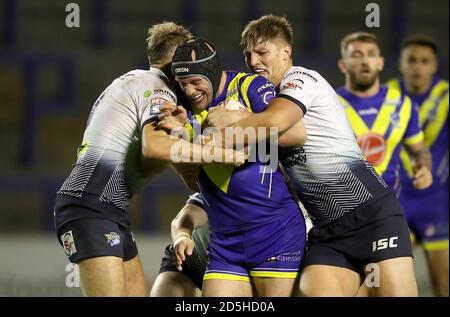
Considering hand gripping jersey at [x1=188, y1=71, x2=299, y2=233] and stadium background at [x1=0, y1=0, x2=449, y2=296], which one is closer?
hand gripping jersey at [x1=188, y1=71, x2=299, y2=233]

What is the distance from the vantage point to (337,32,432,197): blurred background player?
6418 millimetres

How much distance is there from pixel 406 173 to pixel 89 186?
3.60m

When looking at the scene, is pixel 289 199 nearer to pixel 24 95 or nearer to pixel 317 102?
pixel 317 102

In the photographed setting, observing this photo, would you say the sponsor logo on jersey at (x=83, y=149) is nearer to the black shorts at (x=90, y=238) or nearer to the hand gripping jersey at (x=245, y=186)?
the black shorts at (x=90, y=238)

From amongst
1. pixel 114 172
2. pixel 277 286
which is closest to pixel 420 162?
pixel 277 286

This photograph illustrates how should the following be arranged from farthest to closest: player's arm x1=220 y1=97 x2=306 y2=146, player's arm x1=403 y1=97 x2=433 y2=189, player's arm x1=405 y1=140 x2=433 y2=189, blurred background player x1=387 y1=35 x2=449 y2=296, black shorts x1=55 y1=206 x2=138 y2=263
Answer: blurred background player x1=387 y1=35 x2=449 y2=296 → player's arm x1=403 y1=97 x2=433 y2=189 → player's arm x1=405 y1=140 x2=433 y2=189 → black shorts x1=55 y1=206 x2=138 y2=263 → player's arm x1=220 y1=97 x2=306 y2=146

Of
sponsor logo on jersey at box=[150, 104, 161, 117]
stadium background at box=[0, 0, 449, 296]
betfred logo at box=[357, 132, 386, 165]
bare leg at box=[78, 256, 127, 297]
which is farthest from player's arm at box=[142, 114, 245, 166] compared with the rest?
stadium background at box=[0, 0, 449, 296]

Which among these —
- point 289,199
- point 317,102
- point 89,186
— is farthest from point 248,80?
point 89,186

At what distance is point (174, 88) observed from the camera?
185 inches

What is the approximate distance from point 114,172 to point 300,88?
1.11 metres

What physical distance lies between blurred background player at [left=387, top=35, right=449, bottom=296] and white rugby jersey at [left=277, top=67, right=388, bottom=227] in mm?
3005

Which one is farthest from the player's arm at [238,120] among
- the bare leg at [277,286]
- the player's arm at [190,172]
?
the bare leg at [277,286]

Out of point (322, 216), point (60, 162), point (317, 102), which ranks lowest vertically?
point (60, 162)

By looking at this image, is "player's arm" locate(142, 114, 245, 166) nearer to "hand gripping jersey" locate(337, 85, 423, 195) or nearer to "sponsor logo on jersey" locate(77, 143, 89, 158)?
"sponsor logo on jersey" locate(77, 143, 89, 158)
